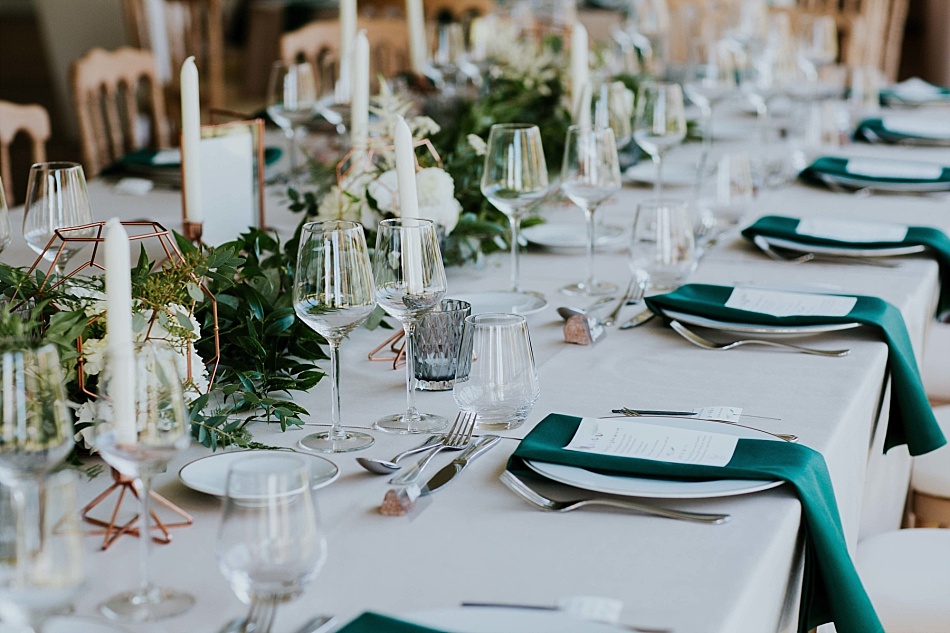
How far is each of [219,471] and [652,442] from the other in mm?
466

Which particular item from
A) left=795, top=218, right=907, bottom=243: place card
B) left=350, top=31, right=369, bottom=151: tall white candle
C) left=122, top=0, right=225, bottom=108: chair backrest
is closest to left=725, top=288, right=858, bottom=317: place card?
left=795, top=218, right=907, bottom=243: place card

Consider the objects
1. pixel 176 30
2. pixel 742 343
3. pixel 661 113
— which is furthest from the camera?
pixel 176 30

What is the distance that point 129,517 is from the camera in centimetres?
111

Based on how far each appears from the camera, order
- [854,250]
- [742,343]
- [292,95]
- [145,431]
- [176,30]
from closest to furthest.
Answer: [145,431], [742,343], [854,250], [292,95], [176,30]

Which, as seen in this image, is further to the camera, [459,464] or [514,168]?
[514,168]

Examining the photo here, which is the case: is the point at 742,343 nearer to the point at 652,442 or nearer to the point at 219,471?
the point at 652,442

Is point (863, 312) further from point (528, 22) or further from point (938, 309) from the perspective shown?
point (528, 22)

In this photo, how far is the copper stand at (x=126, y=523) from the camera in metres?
1.07

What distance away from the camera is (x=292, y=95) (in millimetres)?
2699

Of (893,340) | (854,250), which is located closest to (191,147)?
(893,340)

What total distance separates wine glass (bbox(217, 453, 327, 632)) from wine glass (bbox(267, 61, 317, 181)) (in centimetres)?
195

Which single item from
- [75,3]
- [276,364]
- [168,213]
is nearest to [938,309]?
[276,364]

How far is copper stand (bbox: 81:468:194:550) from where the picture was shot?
107 centimetres

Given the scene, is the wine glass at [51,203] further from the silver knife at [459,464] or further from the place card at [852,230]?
the place card at [852,230]
